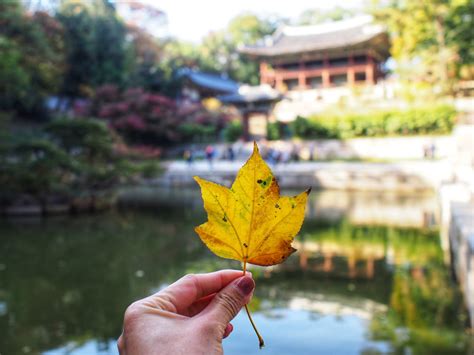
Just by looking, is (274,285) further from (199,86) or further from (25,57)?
(199,86)

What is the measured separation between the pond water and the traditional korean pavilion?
19.4 metres

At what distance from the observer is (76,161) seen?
11617 mm

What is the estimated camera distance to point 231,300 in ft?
2.90

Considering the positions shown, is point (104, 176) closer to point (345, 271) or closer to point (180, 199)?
point (180, 199)

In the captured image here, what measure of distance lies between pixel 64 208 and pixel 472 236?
975cm

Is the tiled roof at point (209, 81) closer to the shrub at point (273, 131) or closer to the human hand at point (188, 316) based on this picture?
the shrub at point (273, 131)

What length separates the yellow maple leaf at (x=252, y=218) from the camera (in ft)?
2.55

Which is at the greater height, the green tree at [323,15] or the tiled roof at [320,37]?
the green tree at [323,15]

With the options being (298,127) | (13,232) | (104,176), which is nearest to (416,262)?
(13,232)

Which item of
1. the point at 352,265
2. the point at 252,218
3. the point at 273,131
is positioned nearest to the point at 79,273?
the point at 352,265

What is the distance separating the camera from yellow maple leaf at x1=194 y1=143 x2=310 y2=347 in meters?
0.78

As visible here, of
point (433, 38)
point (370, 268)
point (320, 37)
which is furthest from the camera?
point (320, 37)

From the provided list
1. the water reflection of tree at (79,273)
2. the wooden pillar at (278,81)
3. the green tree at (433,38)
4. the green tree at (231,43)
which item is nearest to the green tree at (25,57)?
the water reflection of tree at (79,273)

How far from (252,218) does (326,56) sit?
29599 mm
